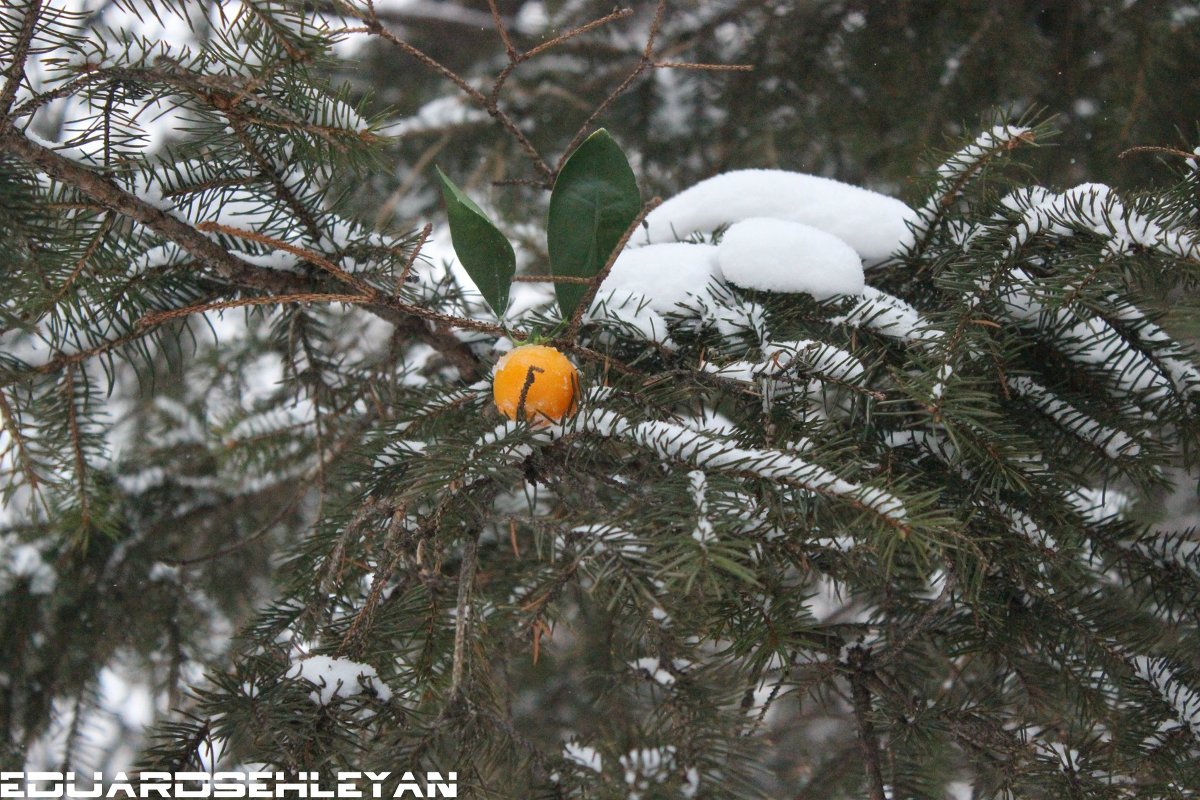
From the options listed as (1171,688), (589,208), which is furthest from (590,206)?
(1171,688)

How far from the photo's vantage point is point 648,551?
0.48 metres

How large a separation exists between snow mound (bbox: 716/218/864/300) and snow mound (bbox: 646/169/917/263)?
2.7 inches

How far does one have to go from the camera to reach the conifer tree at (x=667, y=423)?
0.55 meters

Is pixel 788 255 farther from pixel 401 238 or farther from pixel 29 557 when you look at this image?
pixel 29 557

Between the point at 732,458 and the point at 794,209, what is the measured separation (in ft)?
1.16

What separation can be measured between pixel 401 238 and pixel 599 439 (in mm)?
321

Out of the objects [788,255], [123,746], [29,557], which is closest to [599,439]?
[788,255]

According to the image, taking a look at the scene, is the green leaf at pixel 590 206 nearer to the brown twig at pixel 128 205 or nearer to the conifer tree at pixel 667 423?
the conifer tree at pixel 667 423

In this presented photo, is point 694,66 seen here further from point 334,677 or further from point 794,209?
point 334,677

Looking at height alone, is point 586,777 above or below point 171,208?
below

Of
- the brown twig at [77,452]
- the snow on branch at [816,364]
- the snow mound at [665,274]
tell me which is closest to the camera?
the snow on branch at [816,364]

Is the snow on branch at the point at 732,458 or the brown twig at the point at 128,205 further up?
the brown twig at the point at 128,205

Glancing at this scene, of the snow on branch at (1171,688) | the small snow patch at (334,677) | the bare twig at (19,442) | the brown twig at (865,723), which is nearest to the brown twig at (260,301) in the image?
the small snow patch at (334,677)

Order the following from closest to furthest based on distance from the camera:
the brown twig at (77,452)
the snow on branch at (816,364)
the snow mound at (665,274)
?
the snow on branch at (816,364) → the snow mound at (665,274) → the brown twig at (77,452)
